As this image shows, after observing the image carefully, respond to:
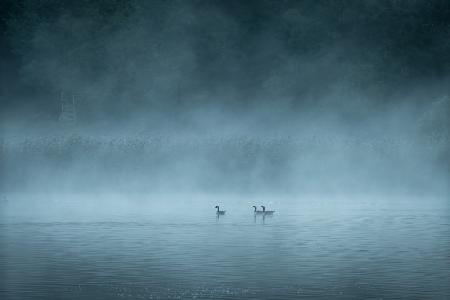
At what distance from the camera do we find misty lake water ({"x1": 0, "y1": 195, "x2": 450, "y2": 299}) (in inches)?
744

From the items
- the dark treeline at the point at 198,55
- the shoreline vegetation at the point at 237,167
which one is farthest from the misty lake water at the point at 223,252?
the dark treeline at the point at 198,55

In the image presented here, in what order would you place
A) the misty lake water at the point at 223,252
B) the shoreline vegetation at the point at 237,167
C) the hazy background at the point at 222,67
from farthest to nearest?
the hazy background at the point at 222,67
the shoreline vegetation at the point at 237,167
the misty lake water at the point at 223,252

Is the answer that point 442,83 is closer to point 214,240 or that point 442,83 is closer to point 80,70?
point 80,70

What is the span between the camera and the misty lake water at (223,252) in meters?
18.9

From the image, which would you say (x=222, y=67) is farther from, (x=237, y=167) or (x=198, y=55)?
(x=237, y=167)

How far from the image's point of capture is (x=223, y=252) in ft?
79.5

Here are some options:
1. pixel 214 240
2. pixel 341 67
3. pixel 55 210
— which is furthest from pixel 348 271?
pixel 341 67

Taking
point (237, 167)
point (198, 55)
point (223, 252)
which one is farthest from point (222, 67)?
point (223, 252)

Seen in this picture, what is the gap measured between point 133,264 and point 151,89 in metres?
51.2

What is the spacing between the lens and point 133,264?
22.2 m

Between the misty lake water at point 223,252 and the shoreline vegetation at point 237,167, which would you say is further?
the shoreline vegetation at point 237,167

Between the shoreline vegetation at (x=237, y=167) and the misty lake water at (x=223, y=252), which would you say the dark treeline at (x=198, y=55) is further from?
the misty lake water at (x=223, y=252)

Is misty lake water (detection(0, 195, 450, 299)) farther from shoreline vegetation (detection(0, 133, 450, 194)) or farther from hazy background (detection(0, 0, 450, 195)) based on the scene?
hazy background (detection(0, 0, 450, 195))

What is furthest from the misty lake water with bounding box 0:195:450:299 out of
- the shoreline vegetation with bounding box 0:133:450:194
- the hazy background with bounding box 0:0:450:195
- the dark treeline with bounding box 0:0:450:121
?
the dark treeline with bounding box 0:0:450:121
